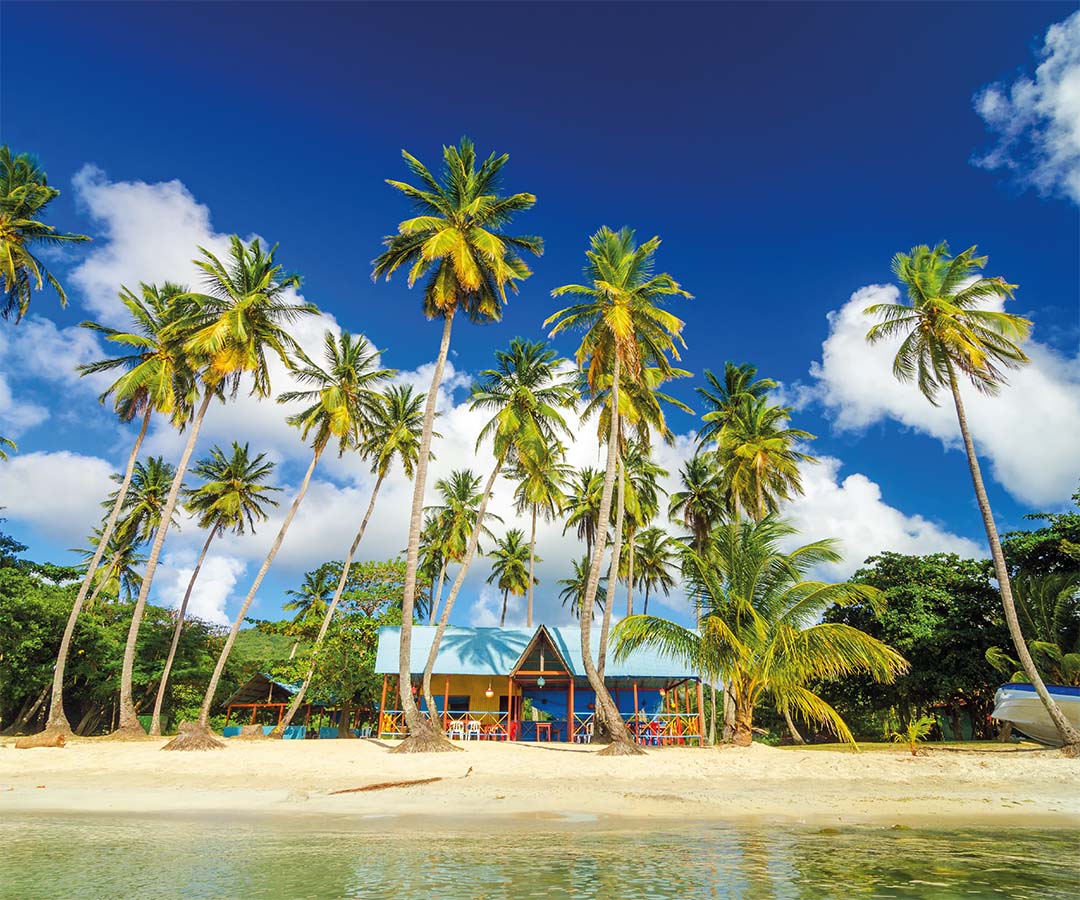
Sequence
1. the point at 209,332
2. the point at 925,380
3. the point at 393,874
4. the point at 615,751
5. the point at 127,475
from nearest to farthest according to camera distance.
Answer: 1. the point at 393,874
2. the point at 615,751
3. the point at 925,380
4. the point at 209,332
5. the point at 127,475

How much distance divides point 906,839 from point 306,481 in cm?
2204

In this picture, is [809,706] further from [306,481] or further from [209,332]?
[209,332]

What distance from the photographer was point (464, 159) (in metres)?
20.9

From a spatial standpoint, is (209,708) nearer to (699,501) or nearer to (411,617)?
(411,617)

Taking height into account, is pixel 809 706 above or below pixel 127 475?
below

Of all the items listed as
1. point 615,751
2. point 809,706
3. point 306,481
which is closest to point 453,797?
point 615,751

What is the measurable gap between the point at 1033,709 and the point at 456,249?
68.5 ft

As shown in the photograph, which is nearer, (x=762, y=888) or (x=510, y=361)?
(x=762, y=888)

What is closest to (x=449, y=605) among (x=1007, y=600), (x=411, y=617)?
(x=411, y=617)

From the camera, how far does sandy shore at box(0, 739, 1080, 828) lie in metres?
10.3

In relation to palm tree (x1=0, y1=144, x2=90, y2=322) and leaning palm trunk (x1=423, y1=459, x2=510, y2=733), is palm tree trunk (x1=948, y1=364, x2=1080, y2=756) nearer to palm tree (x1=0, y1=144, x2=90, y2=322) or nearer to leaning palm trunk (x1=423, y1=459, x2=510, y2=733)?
leaning palm trunk (x1=423, y1=459, x2=510, y2=733)

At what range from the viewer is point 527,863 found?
6.16m

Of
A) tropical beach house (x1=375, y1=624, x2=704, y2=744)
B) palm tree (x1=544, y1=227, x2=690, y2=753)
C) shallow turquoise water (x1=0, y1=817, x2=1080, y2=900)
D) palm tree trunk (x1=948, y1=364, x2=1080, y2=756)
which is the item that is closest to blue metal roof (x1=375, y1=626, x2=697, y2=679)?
tropical beach house (x1=375, y1=624, x2=704, y2=744)

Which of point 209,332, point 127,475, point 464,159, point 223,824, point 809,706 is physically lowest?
point 223,824
